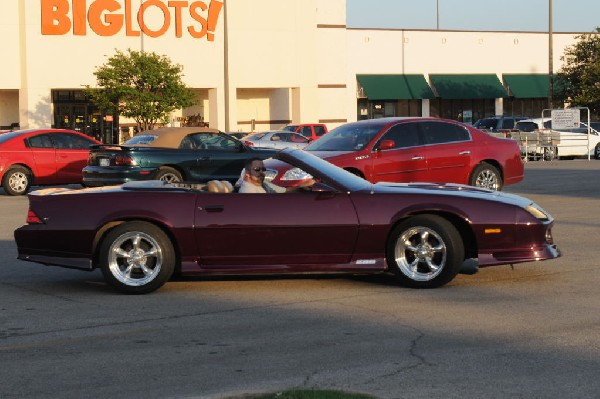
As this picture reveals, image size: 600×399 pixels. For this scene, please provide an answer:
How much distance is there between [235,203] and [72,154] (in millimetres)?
15729

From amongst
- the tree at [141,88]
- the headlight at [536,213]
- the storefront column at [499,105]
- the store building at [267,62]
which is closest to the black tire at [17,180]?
the headlight at [536,213]

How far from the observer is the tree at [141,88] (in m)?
49.4

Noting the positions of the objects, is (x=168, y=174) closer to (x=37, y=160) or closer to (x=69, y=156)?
(x=69, y=156)

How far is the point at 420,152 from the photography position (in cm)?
1902

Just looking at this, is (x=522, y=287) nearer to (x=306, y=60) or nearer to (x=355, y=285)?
(x=355, y=285)

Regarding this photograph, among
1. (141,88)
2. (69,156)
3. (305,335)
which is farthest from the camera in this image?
(141,88)

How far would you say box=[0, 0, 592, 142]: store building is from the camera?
54219 mm

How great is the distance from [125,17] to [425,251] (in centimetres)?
4778

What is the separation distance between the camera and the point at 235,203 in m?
10.2

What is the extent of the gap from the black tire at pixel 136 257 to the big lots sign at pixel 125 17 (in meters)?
45.7

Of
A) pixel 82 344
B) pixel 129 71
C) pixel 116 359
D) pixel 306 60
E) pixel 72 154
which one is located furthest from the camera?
pixel 306 60

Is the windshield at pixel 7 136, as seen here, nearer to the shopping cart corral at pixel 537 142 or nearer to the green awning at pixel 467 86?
the shopping cart corral at pixel 537 142

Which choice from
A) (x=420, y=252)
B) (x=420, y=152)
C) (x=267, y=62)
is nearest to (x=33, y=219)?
(x=420, y=252)

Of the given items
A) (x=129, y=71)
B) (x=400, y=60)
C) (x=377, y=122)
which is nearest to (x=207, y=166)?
(x=377, y=122)
